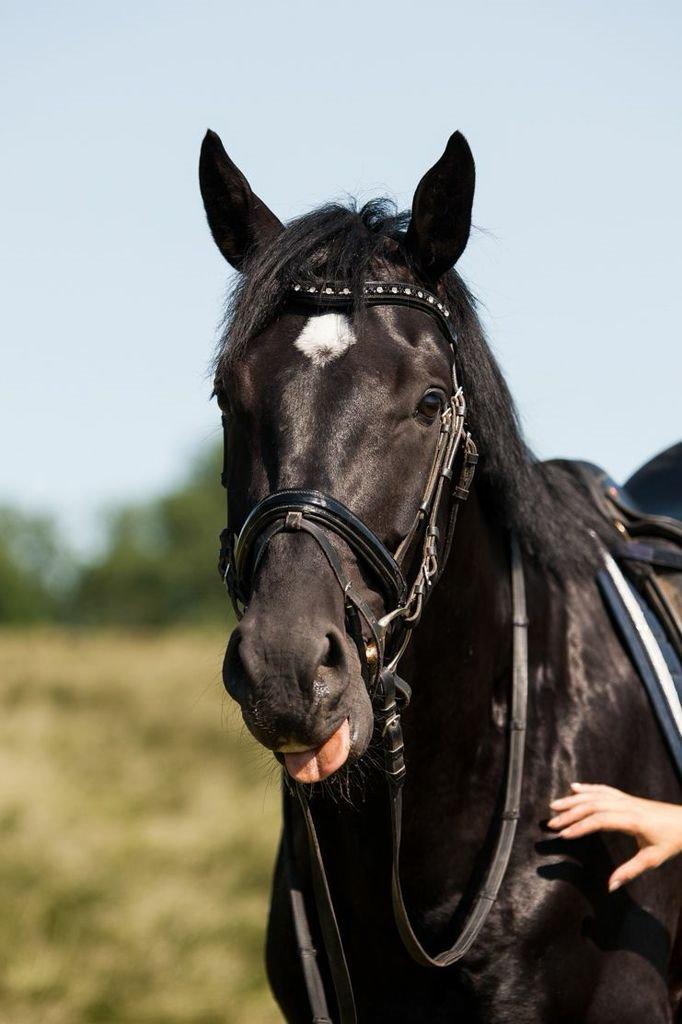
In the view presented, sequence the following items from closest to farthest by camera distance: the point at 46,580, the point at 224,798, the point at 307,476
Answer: the point at 307,476 → the point at 224,798 → the point at 46,580

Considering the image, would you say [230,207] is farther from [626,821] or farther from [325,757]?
[626,821]

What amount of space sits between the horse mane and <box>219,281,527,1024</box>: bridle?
0.06 metres

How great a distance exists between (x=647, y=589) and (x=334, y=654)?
1.46 m

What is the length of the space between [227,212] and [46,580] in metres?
61.9

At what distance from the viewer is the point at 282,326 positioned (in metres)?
2.94

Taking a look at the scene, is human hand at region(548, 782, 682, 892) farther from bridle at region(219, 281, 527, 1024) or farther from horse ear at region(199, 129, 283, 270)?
horse ear at region(199, 129, 283, 270)

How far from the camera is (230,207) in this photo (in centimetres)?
331

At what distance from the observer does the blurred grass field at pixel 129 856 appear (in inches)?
282

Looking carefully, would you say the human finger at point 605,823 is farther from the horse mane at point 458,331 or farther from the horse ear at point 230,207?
the horse ear at point 230,207

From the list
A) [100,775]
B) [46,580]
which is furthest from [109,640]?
[46,580]

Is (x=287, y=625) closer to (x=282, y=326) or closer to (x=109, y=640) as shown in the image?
(x=282, y=326)

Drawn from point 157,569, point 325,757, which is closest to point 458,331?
point 325,757

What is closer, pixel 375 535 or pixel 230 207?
pixel 375 535

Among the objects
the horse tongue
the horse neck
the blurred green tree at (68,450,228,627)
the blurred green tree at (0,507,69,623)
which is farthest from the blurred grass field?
the blurred green tree at (68,450,228,627)
